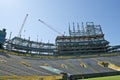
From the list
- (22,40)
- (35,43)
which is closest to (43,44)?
(35,43)

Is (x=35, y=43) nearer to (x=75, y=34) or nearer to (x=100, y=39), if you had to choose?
(x=75, y=34)

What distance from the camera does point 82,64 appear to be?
71.3 metres

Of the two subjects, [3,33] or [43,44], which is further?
[43,44]

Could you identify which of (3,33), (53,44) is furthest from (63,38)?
(3,33)

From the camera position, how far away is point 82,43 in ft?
389

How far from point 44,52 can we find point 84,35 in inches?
1093

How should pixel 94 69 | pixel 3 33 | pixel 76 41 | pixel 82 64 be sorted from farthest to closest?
1. pixel 76 41
2. pixel 3 33
3. pixel 82 64
4. pixel 94 69

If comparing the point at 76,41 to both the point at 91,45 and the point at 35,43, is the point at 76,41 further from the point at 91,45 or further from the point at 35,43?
the point at 35,43

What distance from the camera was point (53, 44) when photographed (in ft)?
403

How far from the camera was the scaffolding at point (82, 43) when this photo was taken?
382 ft

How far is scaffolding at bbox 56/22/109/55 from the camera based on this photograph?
116562 millimetres

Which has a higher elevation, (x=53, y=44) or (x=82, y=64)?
(x=53, y=44)

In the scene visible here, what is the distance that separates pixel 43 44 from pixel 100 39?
33790 millimetres

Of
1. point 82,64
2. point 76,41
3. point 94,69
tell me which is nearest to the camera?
point 94,69
